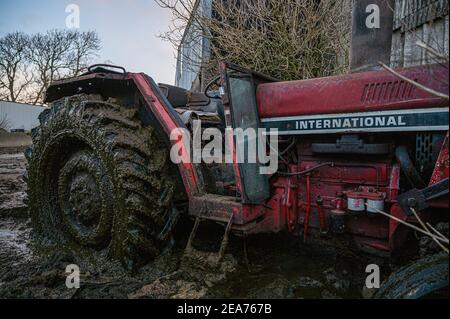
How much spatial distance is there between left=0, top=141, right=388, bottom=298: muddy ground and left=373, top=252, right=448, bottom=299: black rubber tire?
1.68 feet

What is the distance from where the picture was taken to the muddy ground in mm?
2076

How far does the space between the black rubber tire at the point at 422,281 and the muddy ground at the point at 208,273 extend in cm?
51

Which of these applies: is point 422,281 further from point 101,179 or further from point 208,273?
point 101,179

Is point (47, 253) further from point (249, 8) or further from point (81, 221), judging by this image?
point (249, 8)

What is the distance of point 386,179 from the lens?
1971mm

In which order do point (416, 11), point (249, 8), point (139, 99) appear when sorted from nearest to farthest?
1. point (139, 99)
2. point (416, 11)
3. point (249, 8)

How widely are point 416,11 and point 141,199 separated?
3.82 meters

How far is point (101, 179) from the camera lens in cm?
244

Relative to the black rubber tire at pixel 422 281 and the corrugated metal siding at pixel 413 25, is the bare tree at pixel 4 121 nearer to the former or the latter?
the corrugated metal siding at pixel 413 25

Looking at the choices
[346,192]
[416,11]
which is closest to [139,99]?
[346,192]

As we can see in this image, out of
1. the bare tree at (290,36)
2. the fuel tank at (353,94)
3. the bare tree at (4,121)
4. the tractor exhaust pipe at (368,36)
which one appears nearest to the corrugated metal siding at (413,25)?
the tractor exhaust pipe at (368,36)

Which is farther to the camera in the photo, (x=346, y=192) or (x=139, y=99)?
(x=139, y=99)

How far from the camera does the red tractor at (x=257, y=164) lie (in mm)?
1847
